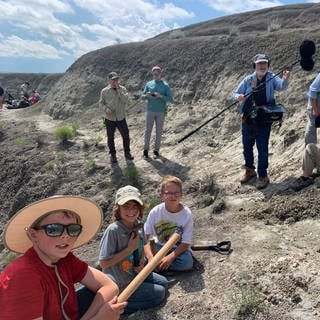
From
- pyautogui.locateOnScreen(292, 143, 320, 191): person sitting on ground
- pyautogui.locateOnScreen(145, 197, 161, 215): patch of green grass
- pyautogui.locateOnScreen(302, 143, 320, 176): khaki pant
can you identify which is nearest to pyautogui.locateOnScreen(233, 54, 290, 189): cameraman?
pyautogui.locateOnScreen(292, 143, 320, 191): person sitting on ground

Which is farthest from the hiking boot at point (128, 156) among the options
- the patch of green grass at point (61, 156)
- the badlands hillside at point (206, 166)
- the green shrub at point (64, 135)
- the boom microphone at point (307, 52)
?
the boom microphone at point (307, 52)

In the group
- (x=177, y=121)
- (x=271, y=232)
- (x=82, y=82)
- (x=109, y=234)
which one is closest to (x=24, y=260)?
(x=109, y=234)

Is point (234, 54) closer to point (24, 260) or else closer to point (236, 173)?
point (236, 173)

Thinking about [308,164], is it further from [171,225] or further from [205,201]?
[171,225]

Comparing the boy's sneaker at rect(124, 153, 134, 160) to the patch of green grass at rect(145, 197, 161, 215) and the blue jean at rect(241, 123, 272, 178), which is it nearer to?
the patch of green grass at rect(145, 197, 161, 215)

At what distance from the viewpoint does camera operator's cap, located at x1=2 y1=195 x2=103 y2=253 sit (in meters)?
3.35

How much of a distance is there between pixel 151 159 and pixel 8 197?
4.06m

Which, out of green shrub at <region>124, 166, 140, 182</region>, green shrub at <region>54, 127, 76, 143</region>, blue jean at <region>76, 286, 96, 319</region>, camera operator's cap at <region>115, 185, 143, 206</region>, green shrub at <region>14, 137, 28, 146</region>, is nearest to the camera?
blue jean at <region>76, 286, 96, 319</region>

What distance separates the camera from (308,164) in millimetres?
7254

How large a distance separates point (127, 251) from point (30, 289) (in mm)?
1720

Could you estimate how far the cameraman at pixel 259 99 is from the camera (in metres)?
7.59

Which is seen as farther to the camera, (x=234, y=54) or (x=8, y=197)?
(x=234, y=54)

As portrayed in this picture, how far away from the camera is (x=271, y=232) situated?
611 cm

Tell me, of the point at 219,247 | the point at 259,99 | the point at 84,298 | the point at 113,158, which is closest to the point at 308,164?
the point at 259,99
